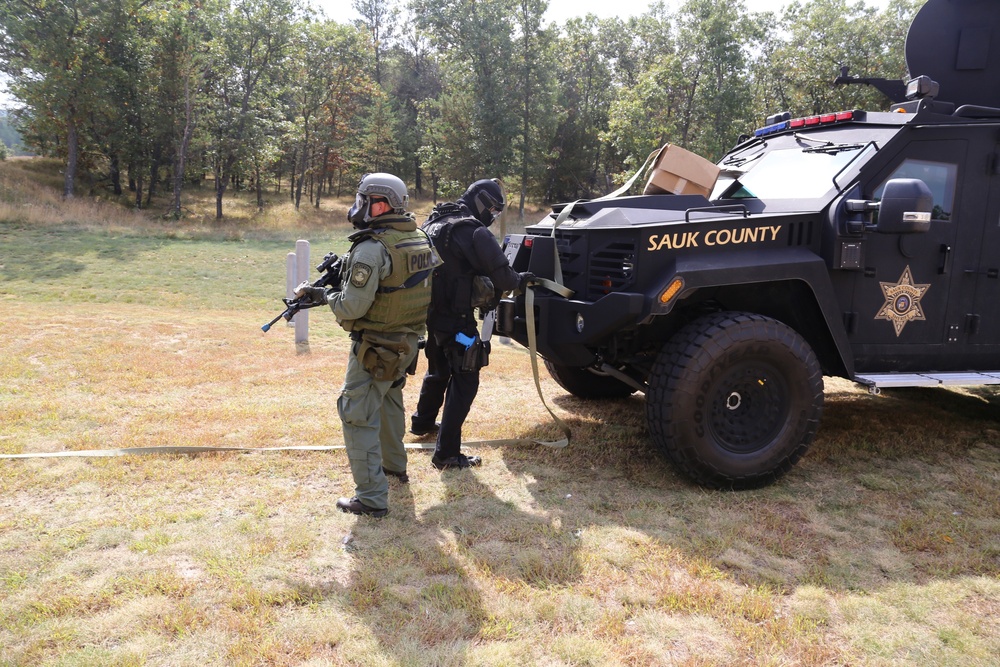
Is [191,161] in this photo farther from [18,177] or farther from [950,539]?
[950,539]

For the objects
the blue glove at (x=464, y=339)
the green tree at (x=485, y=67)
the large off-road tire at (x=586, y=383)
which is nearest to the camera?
the blue glove at (x=464, y=339)

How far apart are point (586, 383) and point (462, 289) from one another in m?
2.17

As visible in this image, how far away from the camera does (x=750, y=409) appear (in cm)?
424

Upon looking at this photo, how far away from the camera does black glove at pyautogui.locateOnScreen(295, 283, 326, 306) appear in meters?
3.90

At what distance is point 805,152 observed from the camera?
5.10 m

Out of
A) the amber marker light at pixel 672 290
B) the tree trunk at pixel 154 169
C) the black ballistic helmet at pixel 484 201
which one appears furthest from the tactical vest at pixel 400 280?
the tree trunk at pixel 154 169

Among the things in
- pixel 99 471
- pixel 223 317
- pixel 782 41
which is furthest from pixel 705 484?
pixel 782 41

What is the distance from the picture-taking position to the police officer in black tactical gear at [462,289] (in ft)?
14.1

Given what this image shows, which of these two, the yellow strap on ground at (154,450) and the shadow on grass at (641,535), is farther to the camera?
the yellow strap on ground at (154,450)

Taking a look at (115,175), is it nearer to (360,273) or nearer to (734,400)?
(360,273)

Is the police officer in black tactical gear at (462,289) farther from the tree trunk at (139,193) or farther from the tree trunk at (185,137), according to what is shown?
the tree trunk at (139,193)

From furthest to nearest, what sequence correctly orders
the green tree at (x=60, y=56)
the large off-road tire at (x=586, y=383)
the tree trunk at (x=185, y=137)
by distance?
the tree trunk at (x=185, y=137) → the green tree at (x=60, y=56) → the large off-road tire at (x=586, y=383)

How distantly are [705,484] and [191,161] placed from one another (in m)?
35.1

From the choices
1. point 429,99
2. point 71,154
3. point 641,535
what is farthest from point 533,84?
point 641,535
